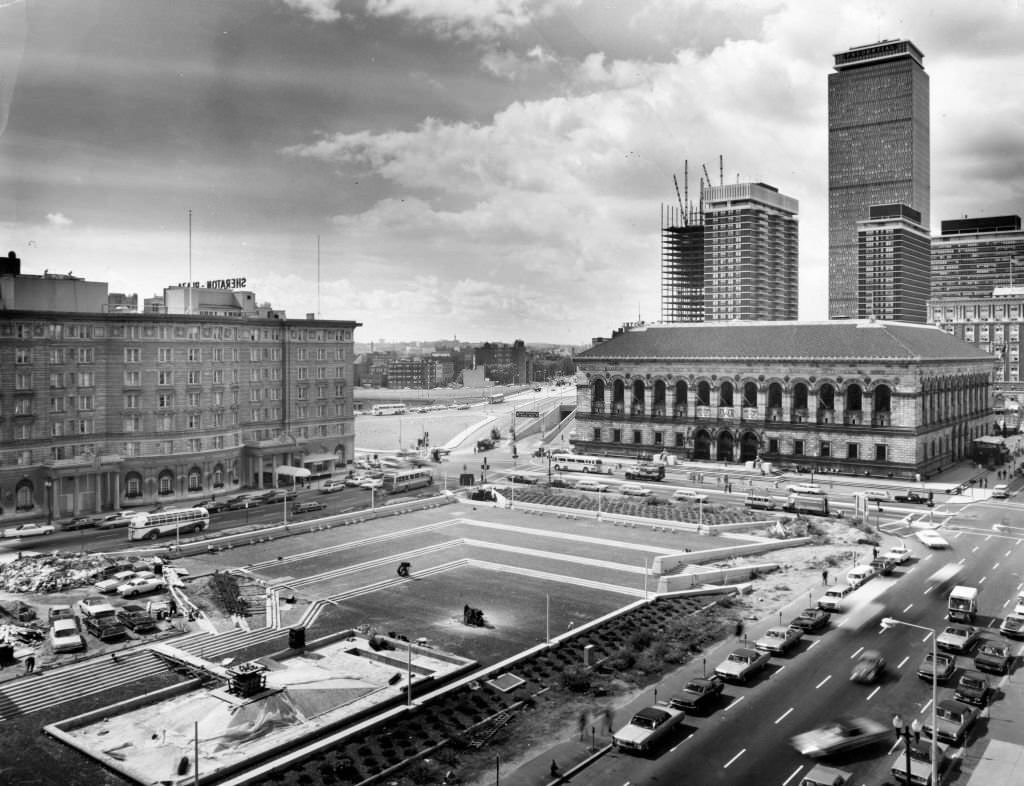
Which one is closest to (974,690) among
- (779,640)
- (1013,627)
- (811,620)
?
(779,640)

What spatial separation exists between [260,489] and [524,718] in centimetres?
6837

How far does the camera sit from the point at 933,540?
76562 mm

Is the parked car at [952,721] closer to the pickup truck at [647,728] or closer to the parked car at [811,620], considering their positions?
the pickup truck at [647,728]

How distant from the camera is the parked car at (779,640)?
50000 mm

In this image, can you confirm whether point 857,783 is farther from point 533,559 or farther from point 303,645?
point 533,559

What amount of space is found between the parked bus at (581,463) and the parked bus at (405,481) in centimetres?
2090

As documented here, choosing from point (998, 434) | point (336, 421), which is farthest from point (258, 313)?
point (998, 434)

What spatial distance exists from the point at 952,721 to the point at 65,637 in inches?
1833

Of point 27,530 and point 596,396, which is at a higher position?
point 596,396

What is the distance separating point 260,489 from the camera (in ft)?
340

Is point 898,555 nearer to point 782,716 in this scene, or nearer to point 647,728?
point 782,716

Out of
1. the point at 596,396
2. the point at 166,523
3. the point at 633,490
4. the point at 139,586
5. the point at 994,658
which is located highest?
the point at 596,396

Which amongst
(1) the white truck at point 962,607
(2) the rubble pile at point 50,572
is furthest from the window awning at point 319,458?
(1) the white truck at point 962,607

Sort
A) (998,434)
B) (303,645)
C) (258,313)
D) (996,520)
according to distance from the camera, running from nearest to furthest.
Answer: (303,645)
(996,520)
(258,313)
(998,434)
